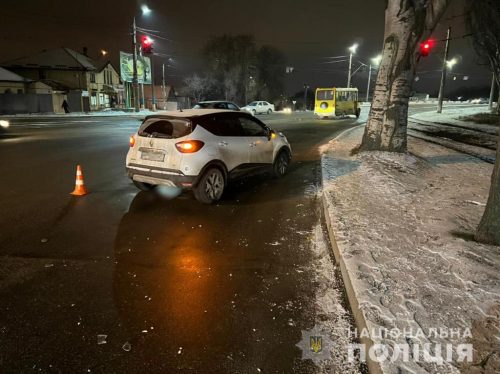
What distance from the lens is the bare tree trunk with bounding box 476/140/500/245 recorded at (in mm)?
4586

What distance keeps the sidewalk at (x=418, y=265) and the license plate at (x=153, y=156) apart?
297 cm

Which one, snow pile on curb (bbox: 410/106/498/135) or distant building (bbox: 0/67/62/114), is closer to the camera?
snow pile on curb (bbox: 410/106/498/135)

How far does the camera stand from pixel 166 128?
22.5 feet

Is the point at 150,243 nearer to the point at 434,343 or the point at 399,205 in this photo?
the point at 434,343

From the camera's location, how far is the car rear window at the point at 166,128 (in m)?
6.68

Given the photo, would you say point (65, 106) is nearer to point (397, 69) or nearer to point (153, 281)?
point (397, 69)

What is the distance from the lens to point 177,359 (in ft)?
9.73

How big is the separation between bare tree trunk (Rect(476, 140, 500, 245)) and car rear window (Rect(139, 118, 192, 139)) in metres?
4.54

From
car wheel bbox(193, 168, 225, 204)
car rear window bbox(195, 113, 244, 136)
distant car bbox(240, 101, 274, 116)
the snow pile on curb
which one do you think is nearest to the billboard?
distant car bbox(240, 101, 274, 116)

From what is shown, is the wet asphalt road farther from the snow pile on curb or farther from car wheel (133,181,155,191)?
the snow pile on curb

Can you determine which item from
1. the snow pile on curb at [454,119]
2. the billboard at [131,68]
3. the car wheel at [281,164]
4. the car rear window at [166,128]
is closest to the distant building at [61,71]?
the billboard at [131,68]

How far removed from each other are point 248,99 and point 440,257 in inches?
2676

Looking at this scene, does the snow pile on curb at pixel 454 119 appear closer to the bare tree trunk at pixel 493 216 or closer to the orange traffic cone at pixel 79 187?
the bare tree trunk at pixel 493 216

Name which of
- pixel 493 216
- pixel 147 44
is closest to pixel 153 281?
pixel 493 216
